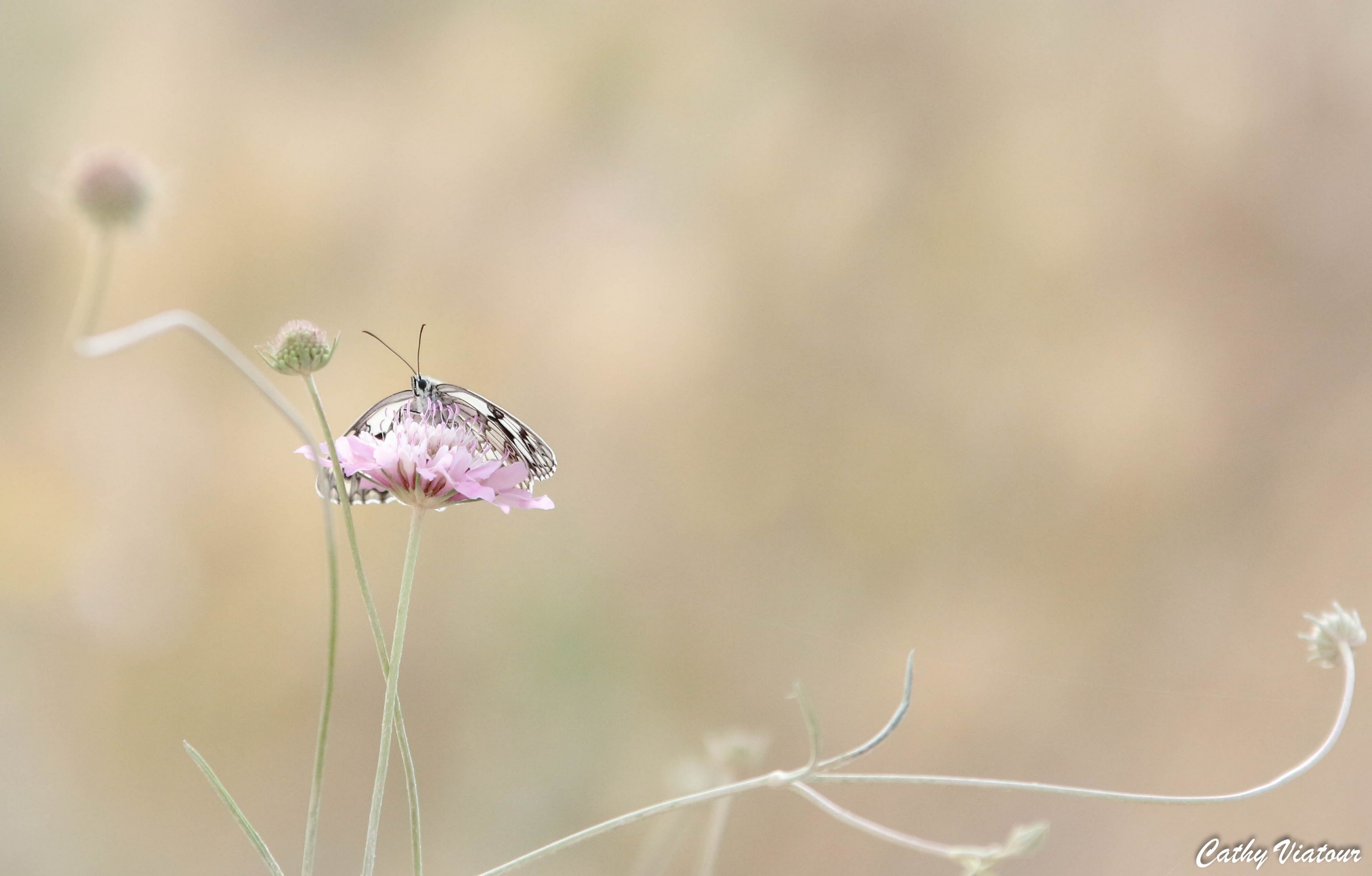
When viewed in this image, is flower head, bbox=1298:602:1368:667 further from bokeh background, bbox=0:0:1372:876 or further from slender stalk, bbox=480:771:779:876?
bokeh background, bbox=0:0:1372:876

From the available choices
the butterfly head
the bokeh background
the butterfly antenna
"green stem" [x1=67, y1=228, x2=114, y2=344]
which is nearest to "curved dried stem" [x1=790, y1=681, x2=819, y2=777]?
the butterfly head

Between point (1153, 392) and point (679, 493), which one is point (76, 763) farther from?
point (1153, 392)

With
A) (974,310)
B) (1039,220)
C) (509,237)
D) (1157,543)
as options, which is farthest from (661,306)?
(1157,543)

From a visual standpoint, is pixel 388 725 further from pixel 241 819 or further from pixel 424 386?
pixel 424 386

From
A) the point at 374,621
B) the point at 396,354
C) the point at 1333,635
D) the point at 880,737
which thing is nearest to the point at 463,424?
the point at 374,621

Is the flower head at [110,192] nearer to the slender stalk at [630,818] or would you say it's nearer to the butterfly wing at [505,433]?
the butterfly wing at [505,433]

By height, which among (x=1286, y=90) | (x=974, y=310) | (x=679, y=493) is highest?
(x=1286, y=90)
